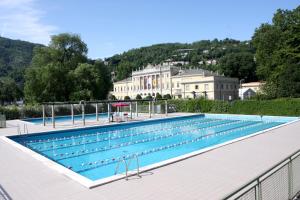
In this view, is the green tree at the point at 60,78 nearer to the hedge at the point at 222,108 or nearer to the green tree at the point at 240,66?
the hedge at the point at 222,108

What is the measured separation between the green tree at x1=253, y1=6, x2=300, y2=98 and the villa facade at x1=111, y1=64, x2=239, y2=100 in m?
12.3

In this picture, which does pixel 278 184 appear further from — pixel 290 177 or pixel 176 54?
pixel 176 54

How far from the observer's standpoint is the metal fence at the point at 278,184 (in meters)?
4.81

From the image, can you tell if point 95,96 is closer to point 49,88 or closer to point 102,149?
point 49,88

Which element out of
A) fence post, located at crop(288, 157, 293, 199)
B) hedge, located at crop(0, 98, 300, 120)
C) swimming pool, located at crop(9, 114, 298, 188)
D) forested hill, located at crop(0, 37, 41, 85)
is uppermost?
forested hill, located at crop(0, 37, 41, 85)

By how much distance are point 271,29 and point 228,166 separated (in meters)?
38.9

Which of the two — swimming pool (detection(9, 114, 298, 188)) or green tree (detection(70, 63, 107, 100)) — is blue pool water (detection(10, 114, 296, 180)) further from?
green tree (detection(70, 63, 107, 100))

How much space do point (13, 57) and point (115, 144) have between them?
10957 centimetres

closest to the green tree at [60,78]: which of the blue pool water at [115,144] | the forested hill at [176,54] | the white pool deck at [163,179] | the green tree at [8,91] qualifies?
the blue pool water at [115,144]

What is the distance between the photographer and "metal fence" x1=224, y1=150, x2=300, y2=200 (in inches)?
189

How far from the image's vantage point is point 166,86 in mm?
79000

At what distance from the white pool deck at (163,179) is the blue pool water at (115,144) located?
7.59ft

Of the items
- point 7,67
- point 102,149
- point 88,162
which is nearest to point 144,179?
point 88,162

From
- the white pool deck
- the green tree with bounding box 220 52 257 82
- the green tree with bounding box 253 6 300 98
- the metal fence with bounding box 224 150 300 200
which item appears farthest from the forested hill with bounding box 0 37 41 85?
the metal fence with bounding box 224 150 300 200
